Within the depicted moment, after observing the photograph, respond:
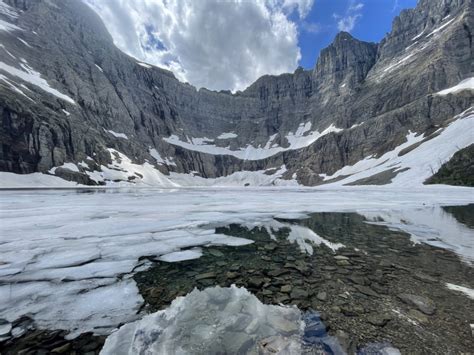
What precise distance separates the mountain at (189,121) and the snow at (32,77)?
0.69 m

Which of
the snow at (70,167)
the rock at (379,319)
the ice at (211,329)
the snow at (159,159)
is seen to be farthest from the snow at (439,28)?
the snow at (70,167)

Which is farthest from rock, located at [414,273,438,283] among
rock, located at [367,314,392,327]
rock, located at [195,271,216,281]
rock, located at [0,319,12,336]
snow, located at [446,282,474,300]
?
rock, located at [0,319,12,336]

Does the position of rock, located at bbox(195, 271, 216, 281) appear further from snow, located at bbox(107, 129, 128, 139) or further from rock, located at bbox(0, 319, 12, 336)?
snow, located at bbox(107, 129, 128, 139)

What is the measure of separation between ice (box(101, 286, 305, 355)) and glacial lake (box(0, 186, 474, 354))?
0.02m

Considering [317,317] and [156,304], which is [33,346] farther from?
[317,317]

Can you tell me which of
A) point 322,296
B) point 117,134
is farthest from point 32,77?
point 322,296

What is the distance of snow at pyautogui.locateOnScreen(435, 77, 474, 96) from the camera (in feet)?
299

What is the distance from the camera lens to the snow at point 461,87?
9125 centimetres

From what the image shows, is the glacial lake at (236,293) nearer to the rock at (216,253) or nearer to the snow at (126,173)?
the rock at (216,253)

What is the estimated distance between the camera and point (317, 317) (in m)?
3.95

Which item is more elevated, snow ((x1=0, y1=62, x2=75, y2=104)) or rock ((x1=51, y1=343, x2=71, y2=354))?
snow ((x1=0, y1=62, x2=75, y2=104))

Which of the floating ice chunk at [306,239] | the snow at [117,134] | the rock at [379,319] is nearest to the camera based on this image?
the rock at [379,319]

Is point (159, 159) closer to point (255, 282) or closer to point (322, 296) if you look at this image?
point (255, 282)

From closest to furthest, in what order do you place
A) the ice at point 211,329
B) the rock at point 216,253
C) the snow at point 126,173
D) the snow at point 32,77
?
the ice at point 211,329 → the rock at point 216,253 → the snow at point 32,77 → the snow at point 126,173
